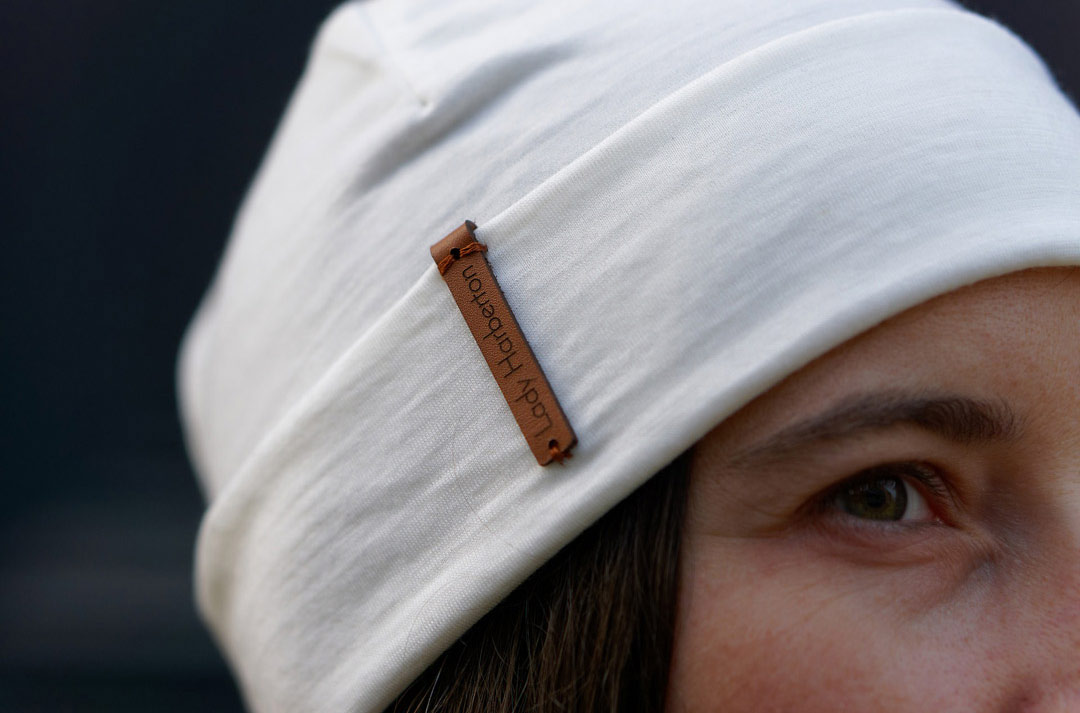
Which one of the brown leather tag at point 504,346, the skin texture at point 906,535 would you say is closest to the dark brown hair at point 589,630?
the skin texture at point 906,535

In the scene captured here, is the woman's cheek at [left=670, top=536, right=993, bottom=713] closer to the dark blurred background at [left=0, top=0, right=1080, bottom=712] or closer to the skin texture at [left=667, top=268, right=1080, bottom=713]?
the skin texture at [left=667, top=268, right=1080, bottom=713]

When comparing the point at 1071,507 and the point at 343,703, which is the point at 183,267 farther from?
the point at 1071,507

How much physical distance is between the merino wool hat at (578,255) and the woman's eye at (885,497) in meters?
0.21

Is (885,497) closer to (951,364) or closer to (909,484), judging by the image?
(909,484)

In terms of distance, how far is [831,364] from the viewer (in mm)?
1039

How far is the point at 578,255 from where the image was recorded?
3.63ft

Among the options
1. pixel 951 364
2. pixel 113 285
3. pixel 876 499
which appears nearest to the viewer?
pixel 951 364

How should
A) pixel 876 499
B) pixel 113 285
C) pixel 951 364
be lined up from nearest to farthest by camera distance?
pixel 951 364 < pixel 876 499 < pixel 113 285

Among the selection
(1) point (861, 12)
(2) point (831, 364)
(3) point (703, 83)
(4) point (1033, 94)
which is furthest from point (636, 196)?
(4) point (1033, 94)

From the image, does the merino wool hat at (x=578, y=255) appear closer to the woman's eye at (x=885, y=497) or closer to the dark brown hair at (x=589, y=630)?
the dark brown hair at (x=589, y=630)

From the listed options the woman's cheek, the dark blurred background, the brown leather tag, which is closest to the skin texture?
the woman's cheek

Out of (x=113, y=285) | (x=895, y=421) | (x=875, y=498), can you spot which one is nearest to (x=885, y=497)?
(x=875, y=498)

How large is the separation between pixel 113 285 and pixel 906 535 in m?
2.82

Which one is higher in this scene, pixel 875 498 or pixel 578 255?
pixel 578 255
